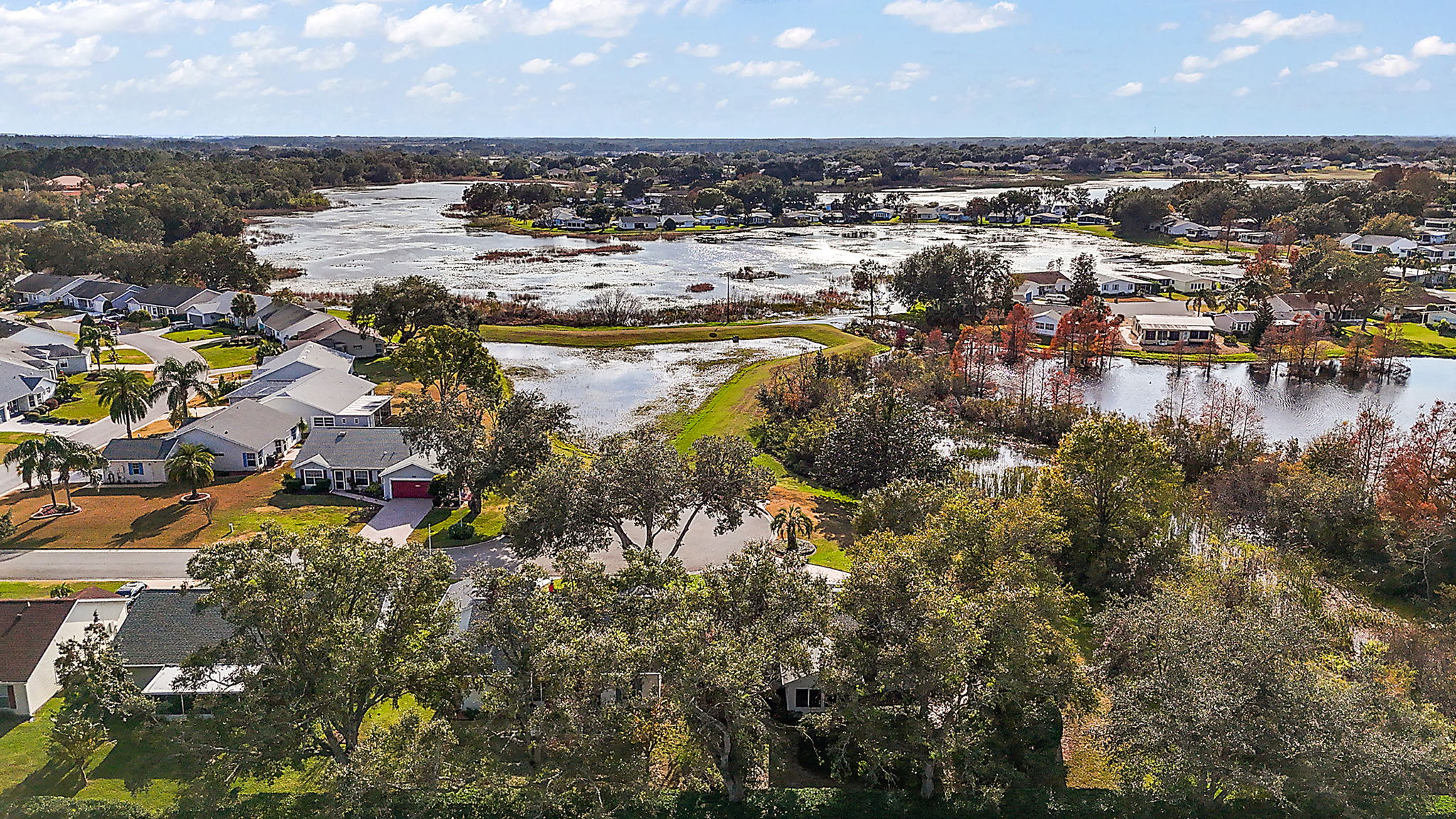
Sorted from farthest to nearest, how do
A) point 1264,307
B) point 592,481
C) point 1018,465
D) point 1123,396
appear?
1. point 1264,307
2. point 1123,396
3. point 1018,465
4. point 592,481

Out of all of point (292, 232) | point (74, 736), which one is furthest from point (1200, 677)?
point (292, 232)

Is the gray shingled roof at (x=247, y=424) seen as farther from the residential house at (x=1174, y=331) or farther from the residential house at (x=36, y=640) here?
the residential house at (x=1174, y=331)

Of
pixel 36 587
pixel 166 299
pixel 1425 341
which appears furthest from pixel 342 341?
pixel 1425 341

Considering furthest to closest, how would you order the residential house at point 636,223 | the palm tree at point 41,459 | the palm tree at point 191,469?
the residential house at point 636,223 → the palm tree at point 191,469 → the palm tree at point 41,459

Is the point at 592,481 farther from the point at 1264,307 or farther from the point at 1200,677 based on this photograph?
the point at 1264,307

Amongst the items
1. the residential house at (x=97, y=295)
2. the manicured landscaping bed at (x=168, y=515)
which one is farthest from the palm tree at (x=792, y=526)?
the residential house at (x=97, y=295)

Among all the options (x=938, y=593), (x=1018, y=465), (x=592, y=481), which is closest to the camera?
(x=938, y=593)

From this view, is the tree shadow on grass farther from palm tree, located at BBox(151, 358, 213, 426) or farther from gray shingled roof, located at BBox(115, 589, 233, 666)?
gray shingled roof, located at BBox(115, 589, 233, 666)
